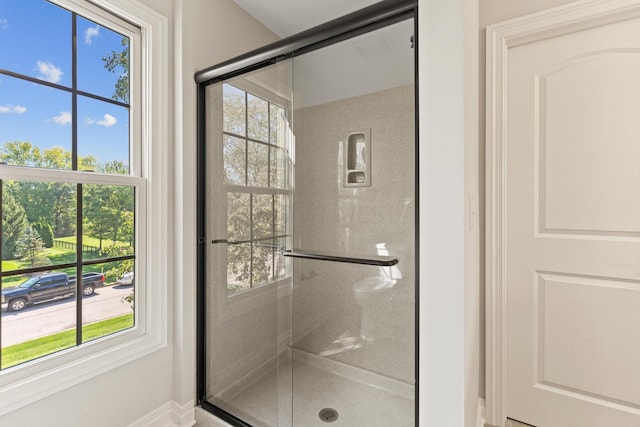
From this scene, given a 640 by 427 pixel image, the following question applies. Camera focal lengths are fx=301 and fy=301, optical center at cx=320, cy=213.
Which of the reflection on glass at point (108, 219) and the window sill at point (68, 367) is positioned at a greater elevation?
the reflection on glass at point (108, 219)

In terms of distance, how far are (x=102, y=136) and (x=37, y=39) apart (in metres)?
0.42

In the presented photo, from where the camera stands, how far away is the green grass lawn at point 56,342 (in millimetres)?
1150

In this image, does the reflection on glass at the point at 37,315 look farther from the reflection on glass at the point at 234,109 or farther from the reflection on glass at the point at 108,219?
the reflection on glass at the point at 234,109

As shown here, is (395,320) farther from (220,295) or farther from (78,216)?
(78,216)

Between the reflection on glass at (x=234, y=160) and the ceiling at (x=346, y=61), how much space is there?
15.6 inches

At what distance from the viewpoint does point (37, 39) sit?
123 cm

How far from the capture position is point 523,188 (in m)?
1.61

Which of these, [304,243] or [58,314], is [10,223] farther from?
[304,243]

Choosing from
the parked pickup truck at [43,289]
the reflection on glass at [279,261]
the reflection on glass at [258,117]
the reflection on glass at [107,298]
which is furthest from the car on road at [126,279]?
the reflection on glass at [258,117]

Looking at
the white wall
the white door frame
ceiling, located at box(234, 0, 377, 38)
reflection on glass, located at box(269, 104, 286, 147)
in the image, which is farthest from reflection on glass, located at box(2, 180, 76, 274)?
the white door frame

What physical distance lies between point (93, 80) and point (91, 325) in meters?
1.12

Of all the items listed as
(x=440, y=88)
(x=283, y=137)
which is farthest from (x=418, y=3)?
(x=283, y=137)

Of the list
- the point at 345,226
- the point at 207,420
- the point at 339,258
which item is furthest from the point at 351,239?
the point at 207,420

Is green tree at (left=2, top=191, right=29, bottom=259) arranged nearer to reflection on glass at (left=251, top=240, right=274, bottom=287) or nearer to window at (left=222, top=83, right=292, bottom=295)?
window at (left=222, top=83, right=292, bottom=295)
